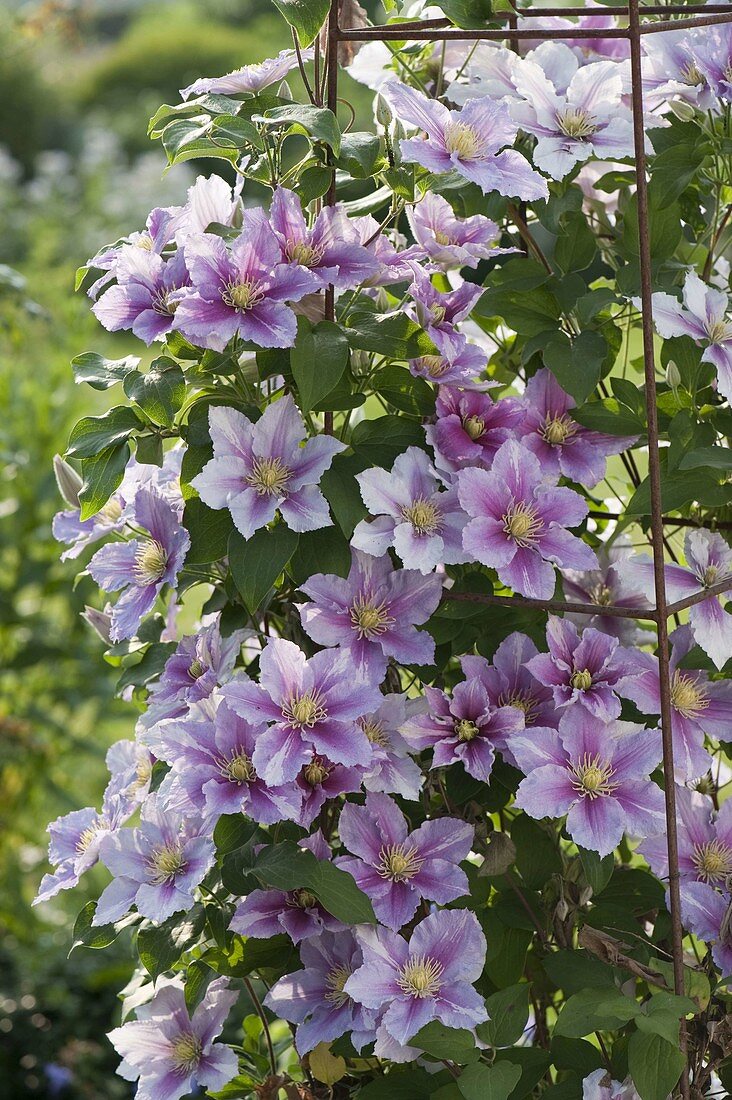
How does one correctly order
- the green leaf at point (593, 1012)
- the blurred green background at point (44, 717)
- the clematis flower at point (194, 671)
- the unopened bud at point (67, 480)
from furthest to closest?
the blurred green background at point (44, 717) → the unopened bud at point (67, 480) → the clematis flower at point (194, 671) → the green leaf at point (593, 1012)

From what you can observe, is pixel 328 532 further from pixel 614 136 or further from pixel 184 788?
pixel 614 136

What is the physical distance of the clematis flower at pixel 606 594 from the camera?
0.86 metres

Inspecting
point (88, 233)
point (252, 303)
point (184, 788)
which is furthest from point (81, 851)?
point (88, 233)

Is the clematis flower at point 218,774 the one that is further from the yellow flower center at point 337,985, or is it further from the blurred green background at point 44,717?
the blurred green background at point 44,717

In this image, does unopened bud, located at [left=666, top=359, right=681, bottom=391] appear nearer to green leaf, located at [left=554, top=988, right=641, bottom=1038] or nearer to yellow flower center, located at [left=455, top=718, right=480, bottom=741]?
yellow flower center, located at [left=455, top=718, right=480, bottom=741]

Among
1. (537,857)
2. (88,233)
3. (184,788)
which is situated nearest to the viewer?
(184,788)

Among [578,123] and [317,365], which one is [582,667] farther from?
[578,123]

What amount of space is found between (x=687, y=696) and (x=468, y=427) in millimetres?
226

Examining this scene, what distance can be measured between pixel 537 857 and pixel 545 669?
142 mm

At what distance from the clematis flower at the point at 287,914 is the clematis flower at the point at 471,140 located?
0.42m

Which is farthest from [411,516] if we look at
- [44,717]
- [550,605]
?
[44,717]

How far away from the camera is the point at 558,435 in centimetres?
82

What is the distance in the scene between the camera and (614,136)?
2.62 feet

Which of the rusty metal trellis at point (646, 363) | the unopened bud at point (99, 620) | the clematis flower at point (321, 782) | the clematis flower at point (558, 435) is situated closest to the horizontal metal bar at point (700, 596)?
the rusty metal trellis at point (646, 363)
